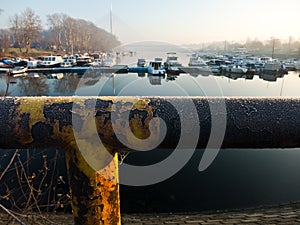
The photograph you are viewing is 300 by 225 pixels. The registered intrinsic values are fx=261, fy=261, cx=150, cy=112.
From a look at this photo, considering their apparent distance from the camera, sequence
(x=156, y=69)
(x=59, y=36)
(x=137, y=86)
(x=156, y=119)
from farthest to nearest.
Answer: (x=59, y=36) < (x=156, y=69) < (x=137, y=86) < (x=156, y=119)

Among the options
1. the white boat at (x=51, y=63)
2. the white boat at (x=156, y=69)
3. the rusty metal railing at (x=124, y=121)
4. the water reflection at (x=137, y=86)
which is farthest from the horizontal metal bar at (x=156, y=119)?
the white boat at (x=51, y=63)

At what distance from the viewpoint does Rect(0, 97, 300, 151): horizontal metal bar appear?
53cm

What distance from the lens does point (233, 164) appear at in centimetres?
759

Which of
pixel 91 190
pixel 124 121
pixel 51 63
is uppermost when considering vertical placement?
pixel 51 63

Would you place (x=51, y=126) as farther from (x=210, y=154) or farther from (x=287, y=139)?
(x=287, y=139)

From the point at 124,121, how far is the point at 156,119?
0.22 feet

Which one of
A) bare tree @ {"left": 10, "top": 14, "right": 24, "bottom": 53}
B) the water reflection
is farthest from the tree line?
the water reflection

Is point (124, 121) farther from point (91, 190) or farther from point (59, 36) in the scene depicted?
point (59, 36)

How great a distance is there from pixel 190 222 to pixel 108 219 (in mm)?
5105

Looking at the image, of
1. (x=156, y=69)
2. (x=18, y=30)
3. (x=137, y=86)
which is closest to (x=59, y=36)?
(x=18, y=30)

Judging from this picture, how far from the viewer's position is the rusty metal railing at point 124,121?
0.53m

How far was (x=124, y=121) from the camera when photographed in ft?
1.78

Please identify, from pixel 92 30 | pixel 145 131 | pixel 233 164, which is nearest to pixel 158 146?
pixel 145 131

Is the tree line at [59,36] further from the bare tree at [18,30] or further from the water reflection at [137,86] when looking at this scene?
the water reflection at [137,86]
